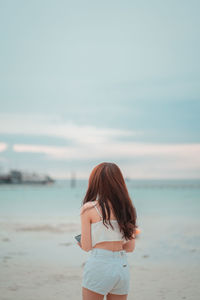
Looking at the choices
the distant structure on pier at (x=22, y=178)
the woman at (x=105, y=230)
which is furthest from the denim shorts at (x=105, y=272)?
the distant structure on pier at (x=22, y=178)

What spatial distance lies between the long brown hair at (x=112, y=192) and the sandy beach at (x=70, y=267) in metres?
3.64

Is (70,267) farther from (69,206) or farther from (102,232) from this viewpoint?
(69,206)

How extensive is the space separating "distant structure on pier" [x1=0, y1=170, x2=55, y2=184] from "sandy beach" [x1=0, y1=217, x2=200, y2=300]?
126640 millimetres

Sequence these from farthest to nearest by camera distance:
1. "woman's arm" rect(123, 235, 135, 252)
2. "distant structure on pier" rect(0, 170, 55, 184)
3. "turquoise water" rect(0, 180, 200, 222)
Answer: "distant structure on pier" rect(0, 170, 55, 184), "turquoise water" rect(0, 180, 200, 222), "woman's arm" rect(123, 235, 135, 252)

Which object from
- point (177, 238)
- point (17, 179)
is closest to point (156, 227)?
point (177, 238)

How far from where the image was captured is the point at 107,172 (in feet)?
8.63

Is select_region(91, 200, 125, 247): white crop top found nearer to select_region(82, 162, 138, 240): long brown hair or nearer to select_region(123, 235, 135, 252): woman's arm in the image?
select_region(82, 162, 138, 240): long brown hair

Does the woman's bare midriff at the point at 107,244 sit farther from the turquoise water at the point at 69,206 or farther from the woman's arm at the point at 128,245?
the turquoise water at the point at 69,206

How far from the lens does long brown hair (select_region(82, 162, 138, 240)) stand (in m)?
2.62

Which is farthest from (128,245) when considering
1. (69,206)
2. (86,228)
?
(69,206)

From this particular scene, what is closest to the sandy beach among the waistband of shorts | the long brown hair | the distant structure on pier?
the waistband of shorts

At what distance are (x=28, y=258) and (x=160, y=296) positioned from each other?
Answer: 13.6ft

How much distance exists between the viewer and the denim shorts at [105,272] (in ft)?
8.42

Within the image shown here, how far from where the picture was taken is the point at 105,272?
256 cm
